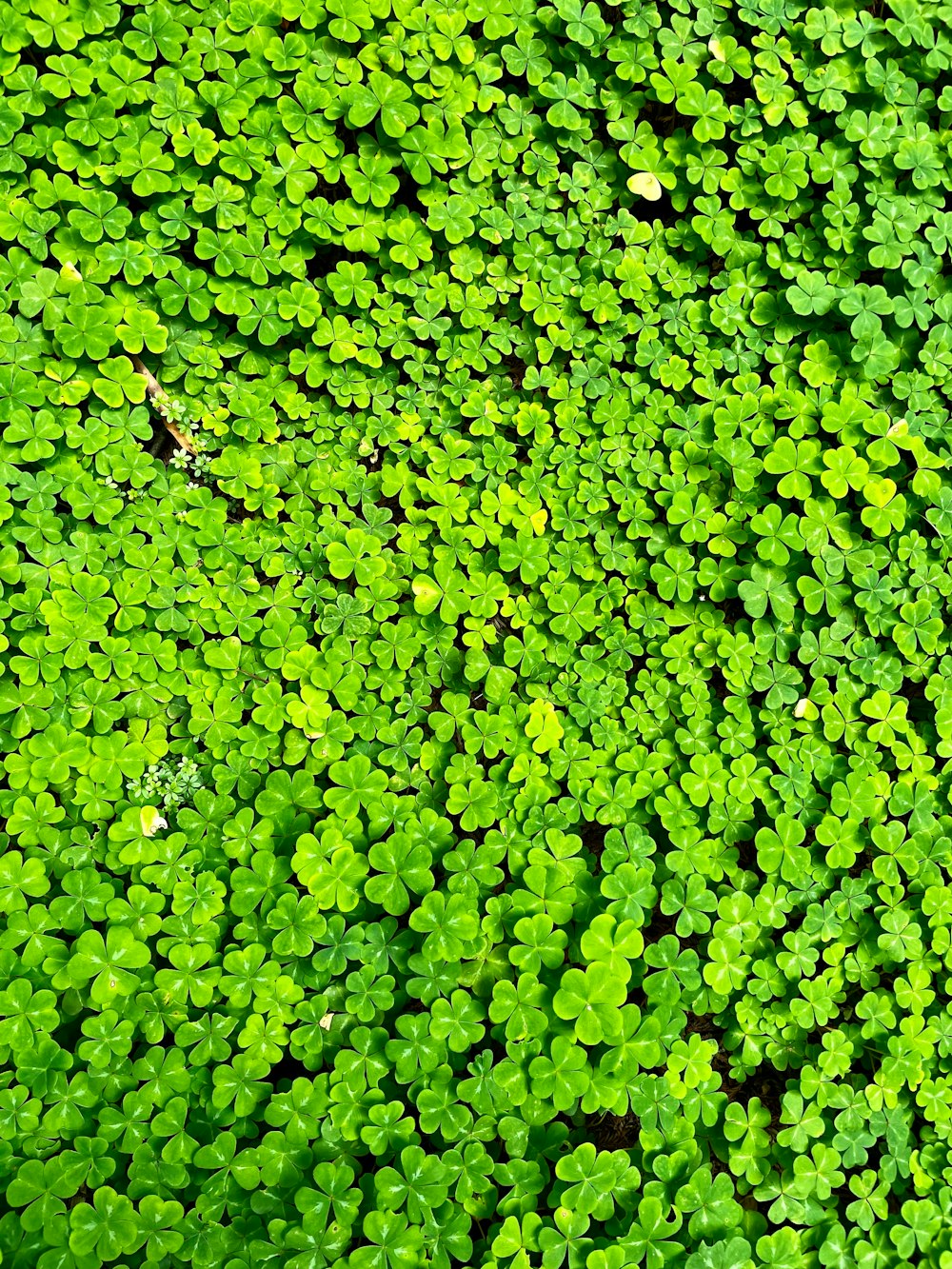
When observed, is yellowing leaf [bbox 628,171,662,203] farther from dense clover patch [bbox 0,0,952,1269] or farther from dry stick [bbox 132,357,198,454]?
dry stick [bbox 132,357,198,454]

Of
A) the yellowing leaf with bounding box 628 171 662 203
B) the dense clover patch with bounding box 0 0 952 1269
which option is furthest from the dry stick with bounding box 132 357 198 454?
the yellowing leaf with bounding box 628 171 662 203

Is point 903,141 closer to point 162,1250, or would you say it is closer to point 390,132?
point 390,132

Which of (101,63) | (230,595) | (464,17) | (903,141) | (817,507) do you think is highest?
(903,141)

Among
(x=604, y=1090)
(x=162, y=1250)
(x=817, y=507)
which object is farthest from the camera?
(x=817, y=507)

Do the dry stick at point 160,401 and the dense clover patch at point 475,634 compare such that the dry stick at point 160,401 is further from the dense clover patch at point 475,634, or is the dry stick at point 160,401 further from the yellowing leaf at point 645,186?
the yellowing leaf at point 645,186

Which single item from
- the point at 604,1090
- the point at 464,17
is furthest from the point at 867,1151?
the point at 464,17

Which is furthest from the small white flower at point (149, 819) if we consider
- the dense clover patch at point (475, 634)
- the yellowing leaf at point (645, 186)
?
the yellowing leaf at point (645, 186)

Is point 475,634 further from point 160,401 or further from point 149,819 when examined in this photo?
point 160,401
